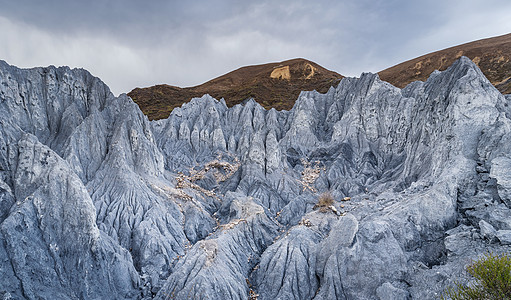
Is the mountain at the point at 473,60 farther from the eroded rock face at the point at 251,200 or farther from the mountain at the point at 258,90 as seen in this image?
the eroded rock face at the point at 251,200

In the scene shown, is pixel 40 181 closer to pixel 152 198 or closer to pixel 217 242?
pixel 152 198

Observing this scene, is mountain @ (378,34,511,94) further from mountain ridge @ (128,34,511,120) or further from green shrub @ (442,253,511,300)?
green shrub @ (442,253,511,300)

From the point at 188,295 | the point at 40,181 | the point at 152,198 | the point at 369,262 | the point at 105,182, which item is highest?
the point at 40,181

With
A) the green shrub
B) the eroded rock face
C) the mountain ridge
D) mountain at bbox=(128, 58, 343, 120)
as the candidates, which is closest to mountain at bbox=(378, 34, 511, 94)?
the mountain ridge

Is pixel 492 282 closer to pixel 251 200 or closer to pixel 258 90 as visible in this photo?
pixel 251 200

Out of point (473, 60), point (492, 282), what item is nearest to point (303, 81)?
point (473, 60)

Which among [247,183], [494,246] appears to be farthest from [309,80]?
[494,246]

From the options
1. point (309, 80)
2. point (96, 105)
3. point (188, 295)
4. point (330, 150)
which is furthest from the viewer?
point (309, 80)

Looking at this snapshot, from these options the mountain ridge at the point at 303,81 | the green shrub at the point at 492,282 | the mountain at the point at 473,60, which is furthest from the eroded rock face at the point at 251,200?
the mountain at the point at 473,60
